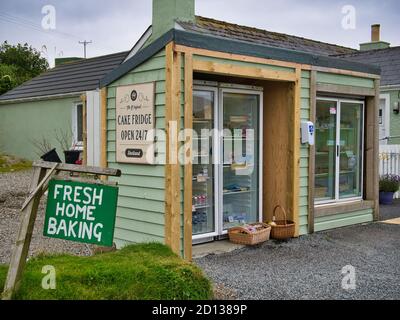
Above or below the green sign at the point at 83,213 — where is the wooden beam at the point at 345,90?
above

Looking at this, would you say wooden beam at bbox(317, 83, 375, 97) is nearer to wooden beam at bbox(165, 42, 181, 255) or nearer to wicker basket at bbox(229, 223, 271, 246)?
wicker basket at bbox(229, 223, 271, 246)

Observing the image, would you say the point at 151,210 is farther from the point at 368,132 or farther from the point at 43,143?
the point at 43,143

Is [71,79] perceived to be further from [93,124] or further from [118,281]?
[118,281]

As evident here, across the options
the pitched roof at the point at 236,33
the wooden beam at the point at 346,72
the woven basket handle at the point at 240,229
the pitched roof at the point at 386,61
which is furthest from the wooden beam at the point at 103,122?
the pitched roof at the point at 386,61

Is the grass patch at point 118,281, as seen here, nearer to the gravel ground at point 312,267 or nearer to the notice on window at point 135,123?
the gravel ground at point 312,267

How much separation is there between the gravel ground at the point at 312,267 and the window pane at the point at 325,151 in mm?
942

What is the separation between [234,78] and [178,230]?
269 centimetres

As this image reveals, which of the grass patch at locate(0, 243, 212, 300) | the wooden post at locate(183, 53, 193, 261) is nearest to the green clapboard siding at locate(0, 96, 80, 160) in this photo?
the wooden post at locate(183, 53, 193, 261)

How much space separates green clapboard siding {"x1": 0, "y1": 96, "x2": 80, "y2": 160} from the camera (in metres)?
18.5

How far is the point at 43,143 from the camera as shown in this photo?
1947cm

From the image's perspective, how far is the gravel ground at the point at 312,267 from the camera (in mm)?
5258

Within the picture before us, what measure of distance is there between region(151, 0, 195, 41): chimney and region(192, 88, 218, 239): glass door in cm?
692

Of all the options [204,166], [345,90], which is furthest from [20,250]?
[345,90]
